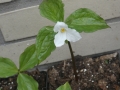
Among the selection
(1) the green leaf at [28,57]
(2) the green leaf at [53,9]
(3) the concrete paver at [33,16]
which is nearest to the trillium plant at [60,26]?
(2) the green leaf at [53,9]

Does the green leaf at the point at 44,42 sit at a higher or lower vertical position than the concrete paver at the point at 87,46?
higher

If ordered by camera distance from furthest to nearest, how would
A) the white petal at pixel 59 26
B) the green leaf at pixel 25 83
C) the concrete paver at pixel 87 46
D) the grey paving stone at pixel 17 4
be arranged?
the concrete paver at pixel 87 46 → the grey paving stone at pixel 17 4 → the green leaf at pixel 25 83 → the white petal at pixel 59 26

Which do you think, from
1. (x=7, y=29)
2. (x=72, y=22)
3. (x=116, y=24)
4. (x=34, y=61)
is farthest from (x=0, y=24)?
(x=116, y=24)

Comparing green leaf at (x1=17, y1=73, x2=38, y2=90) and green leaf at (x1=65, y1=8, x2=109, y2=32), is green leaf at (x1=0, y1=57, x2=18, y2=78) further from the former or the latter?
green leaf at (x1=65, y1=8, x2=109, y2=32)

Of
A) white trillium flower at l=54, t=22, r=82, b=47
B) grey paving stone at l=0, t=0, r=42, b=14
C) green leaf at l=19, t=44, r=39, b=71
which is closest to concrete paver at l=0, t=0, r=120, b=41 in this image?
grey paving stone at l=0, t=0, r=42, b=14

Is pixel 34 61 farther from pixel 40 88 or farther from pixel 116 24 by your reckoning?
pixel 116 24

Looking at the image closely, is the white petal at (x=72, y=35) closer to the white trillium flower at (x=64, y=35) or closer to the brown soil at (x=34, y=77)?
the white trillium flower at (x=64, y=35)

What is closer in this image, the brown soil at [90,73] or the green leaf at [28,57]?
the green leaf at [28,57]
